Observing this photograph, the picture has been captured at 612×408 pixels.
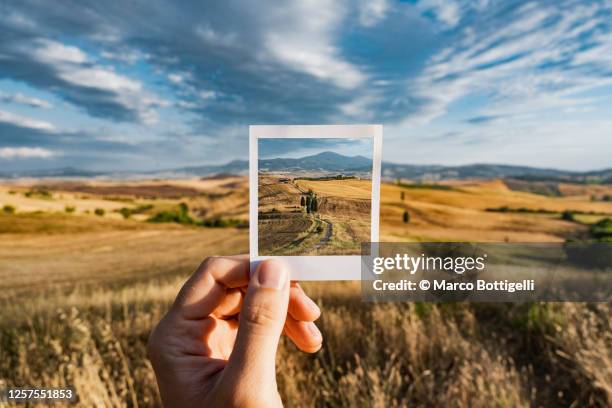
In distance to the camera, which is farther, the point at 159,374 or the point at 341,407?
the point at 341,407

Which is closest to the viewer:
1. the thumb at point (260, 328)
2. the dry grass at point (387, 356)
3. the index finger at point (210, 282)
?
the thumb at point (260, 328)

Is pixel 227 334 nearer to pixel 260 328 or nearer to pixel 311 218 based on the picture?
pixel 260 328

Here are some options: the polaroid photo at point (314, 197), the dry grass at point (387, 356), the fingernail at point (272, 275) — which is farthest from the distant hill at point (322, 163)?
the dry grass at point (387, 356)

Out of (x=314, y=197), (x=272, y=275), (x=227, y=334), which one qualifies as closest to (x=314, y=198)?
(x=314, y=197)

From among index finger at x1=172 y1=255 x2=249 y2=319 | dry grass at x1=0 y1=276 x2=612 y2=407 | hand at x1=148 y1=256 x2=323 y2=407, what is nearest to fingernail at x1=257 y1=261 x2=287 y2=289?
hand at x1=148 y1=256 x2=323 y2=407

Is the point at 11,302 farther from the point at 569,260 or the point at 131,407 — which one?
the point at 569,260

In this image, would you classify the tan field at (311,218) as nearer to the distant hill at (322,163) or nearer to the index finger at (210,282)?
the distant hill at (322,163)

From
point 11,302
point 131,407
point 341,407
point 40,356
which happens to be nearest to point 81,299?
point 11,302
